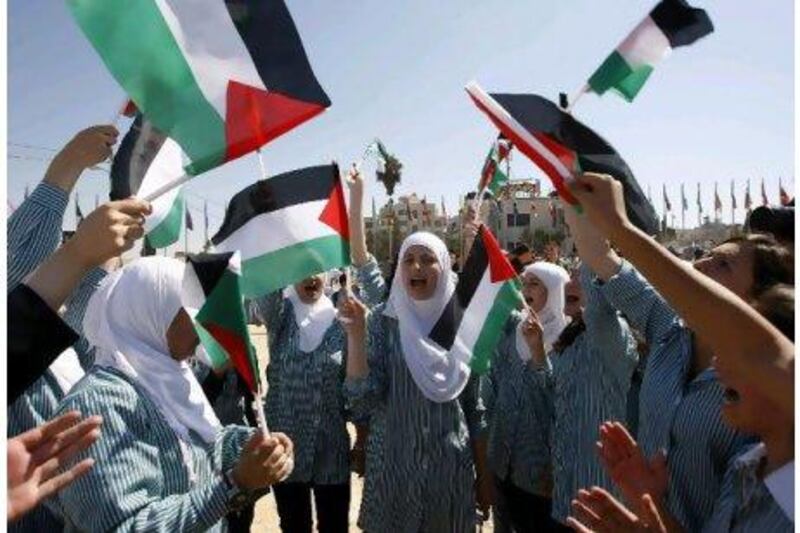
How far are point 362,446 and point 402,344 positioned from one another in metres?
0.90

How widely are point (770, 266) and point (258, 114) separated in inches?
67.4

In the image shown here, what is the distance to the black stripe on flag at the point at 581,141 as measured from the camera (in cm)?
226

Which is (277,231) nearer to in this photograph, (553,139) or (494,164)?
(553,139)

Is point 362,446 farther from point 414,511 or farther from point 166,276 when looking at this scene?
point 166,276

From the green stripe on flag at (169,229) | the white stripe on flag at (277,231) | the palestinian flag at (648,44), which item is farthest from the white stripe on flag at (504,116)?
the green stripe on flag at (169,229)

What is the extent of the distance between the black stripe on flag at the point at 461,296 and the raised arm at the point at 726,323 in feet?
7.78

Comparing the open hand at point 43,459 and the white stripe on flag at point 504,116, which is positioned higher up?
the white stripe on flag at point 504,116

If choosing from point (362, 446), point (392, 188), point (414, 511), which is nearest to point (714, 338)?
point (414, 511)

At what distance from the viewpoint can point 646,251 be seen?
1386 millimetres

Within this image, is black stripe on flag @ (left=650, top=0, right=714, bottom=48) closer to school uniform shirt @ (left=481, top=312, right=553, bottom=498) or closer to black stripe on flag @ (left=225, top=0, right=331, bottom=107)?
black stripe on flag @ (left=225, top=0, right=331, bottom=107)

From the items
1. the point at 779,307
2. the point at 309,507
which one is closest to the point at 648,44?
the point at 779,307

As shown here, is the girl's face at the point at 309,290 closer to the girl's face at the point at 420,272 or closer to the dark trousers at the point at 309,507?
the girl's face at the point at 420,272

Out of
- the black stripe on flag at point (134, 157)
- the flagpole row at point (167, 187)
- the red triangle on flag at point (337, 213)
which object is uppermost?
the black stripe on flag at point (134, 157)

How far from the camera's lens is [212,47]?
7.90 ft
